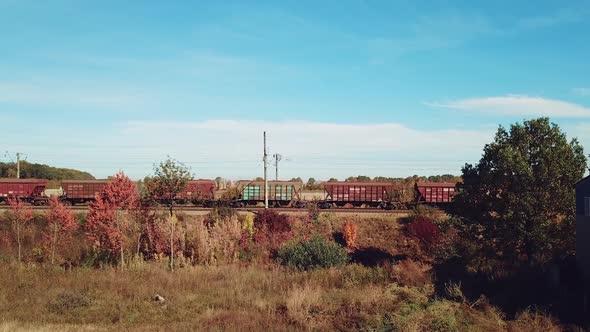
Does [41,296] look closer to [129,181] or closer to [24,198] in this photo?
[129,181]

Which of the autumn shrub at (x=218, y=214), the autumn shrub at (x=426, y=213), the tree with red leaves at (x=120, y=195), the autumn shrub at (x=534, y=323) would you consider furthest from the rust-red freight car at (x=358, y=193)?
the autumn shrub at (x=534, y=323)

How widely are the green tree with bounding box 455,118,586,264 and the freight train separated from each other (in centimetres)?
2032

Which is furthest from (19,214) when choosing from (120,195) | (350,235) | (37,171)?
(37,171)

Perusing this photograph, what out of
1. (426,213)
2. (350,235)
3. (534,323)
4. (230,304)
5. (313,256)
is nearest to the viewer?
(534,323)

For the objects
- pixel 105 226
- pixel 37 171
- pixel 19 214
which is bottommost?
pixel 105 226

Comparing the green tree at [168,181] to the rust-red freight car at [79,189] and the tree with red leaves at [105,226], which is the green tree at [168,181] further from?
the rust-red freight car at [79,189]

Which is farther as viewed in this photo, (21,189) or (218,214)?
(21,189)

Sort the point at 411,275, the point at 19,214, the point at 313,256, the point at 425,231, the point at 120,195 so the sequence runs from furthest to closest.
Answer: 1. the point at 425,231
2. the point at 19,214
3. the point at 120,195
4. the point at 313,256
5. the point at 411,275

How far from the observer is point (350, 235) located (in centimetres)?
2944

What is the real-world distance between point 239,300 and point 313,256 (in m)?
7.24

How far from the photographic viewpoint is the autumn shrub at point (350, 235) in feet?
95.9

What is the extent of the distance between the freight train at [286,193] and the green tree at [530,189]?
66.7ft

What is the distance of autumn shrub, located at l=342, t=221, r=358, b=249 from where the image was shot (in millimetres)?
29230

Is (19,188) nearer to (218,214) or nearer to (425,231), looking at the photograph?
(218,214)
